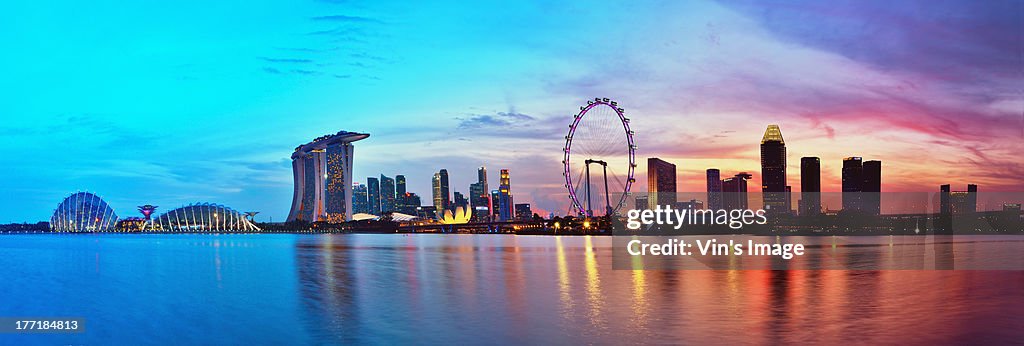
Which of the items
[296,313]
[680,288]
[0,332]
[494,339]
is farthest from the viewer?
[680,288]

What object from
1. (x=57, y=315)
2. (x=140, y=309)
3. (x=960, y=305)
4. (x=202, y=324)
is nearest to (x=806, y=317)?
(x=960, y=305)

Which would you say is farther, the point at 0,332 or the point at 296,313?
the point at 296,313

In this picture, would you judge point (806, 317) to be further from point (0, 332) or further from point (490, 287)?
point (0, 332)

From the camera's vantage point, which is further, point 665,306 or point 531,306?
point 531,306

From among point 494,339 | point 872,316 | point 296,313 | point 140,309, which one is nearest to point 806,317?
point 872,316

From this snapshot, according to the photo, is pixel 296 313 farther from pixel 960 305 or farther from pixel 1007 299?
pixel 1007 299

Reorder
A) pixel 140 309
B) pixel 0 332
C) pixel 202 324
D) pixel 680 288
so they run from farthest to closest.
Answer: pixel 680 288 → pixel 140 309 → pixel 202 324 → pixel 0 332
